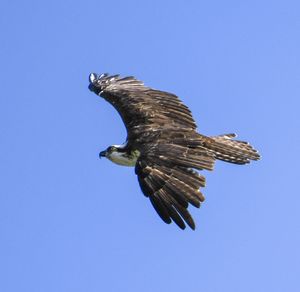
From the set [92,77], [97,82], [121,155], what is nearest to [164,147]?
[121,155]

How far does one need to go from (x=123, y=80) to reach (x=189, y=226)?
7.48 meters

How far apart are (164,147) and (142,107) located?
283 centimetres

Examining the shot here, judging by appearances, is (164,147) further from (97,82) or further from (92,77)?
(92,77)

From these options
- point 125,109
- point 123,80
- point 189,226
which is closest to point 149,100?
point 125,109

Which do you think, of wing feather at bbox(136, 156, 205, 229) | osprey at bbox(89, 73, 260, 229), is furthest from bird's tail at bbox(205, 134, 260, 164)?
wing feather at bbox(136, 156, 205, 229)

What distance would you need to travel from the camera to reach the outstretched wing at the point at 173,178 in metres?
15.6

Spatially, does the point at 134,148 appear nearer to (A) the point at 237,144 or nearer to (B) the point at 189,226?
(A) the point at 237,144

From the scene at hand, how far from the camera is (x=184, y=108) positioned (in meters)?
19.9

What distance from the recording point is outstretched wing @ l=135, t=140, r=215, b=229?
15.6 metres

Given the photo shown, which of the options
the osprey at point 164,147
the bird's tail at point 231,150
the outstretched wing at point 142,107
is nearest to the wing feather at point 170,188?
the osprey at point 164,147

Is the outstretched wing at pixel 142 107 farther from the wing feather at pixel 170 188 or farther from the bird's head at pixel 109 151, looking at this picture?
the wing feather at pixel 170 188

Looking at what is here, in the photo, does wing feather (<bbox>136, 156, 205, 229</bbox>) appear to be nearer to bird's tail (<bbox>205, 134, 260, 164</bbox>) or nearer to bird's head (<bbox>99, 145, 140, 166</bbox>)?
bird's head (<bbox>99, 145, 140, 166</bbox>)

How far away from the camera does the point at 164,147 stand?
17.4m

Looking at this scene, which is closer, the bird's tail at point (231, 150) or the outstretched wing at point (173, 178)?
the outstretched wing at point (173, 178)
